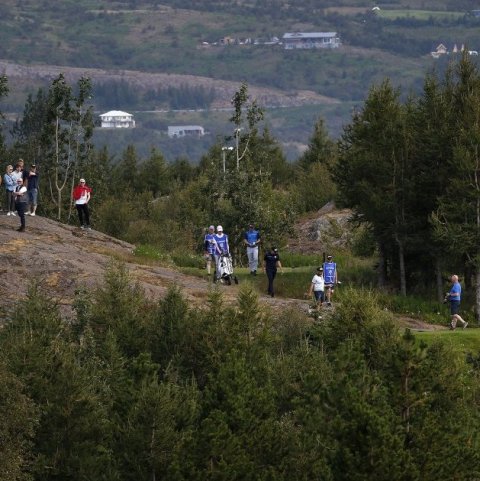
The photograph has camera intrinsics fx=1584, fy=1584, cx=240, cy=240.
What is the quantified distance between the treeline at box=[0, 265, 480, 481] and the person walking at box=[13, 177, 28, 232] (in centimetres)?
512

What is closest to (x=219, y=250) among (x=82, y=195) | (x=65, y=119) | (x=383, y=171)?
(x=82, y=195)

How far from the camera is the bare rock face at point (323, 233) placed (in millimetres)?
73312

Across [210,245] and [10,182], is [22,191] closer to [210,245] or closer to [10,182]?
[10,182]

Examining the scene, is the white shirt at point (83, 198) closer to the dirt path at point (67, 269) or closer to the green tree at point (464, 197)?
the dirt path at point (67, 269)

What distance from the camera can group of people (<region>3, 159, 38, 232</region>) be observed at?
4941cm

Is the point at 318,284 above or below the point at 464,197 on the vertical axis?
below

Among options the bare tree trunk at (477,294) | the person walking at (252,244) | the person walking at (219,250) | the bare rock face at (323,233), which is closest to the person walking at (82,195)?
the person walking at (219,250)

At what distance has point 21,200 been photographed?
4944cm

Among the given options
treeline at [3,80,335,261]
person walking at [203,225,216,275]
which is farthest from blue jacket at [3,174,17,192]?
treeline at [3,80,335,261]

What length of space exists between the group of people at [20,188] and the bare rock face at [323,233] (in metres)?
21.5

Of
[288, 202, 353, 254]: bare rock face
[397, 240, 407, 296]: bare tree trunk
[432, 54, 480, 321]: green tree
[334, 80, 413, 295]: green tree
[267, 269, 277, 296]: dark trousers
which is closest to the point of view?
[267, 269, 277, 296]: dark trousers

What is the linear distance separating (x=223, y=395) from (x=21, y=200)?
558 inches

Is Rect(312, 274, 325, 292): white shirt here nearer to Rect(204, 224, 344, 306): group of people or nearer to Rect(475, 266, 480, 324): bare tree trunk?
Rect(204, 224, 344, 306): group of people

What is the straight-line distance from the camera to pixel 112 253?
51.8m
